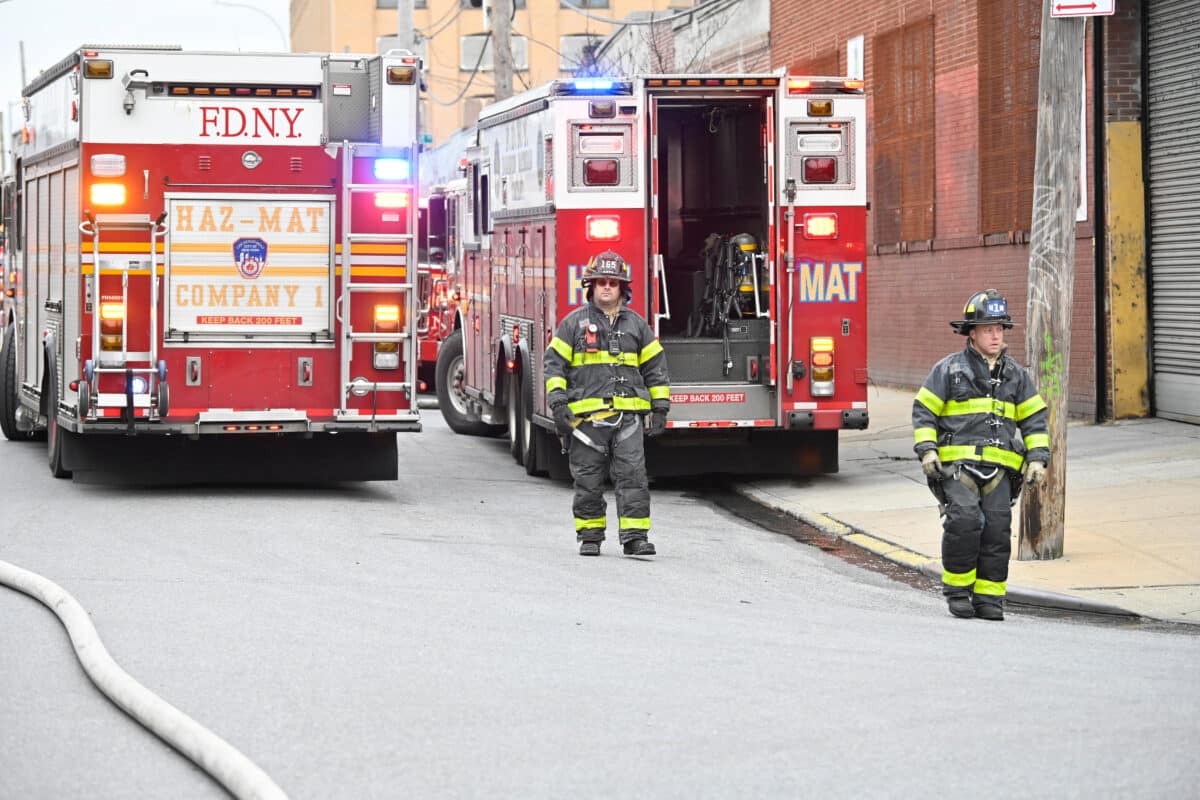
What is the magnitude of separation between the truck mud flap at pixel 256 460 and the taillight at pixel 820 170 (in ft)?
11.9

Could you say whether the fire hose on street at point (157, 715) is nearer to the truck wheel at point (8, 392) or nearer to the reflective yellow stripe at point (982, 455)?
the reflective yellow stripe at point (982, 455)

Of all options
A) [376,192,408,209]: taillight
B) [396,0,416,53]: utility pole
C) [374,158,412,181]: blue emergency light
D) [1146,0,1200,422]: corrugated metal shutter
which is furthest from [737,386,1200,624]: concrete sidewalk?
[396,0,416,53]: utility pole

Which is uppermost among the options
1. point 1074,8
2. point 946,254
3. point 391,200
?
point 1074,8

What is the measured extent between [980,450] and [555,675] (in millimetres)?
2820

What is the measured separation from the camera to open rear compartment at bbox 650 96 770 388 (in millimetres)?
15344

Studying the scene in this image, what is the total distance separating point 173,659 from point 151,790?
1.97 meters

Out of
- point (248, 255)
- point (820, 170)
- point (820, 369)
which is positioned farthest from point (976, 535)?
point (248, 255)

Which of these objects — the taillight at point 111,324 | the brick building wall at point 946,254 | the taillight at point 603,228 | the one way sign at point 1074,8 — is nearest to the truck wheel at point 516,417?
the taillight at point 603,228

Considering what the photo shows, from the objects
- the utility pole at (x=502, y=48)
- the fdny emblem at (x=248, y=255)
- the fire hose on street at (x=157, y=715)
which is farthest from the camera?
the utility pole at (x=502, y=48)

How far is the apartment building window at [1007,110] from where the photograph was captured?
20516 millimetres

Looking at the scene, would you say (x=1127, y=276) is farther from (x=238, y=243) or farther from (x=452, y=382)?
(x=238, y=243)

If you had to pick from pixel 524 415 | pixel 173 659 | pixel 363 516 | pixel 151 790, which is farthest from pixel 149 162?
pixel 151 790

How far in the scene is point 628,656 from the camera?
8250mm

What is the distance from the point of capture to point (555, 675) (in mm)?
7824
